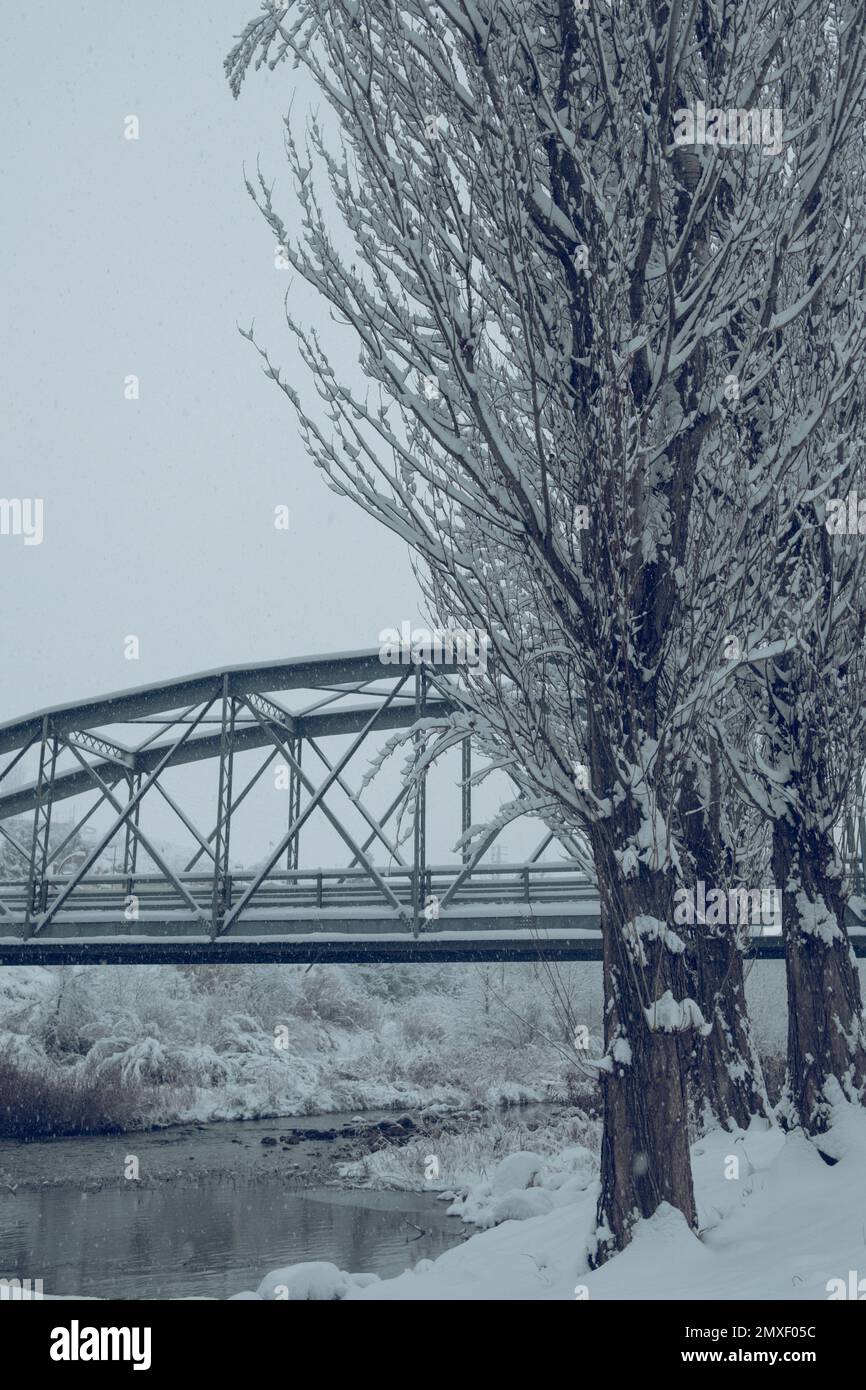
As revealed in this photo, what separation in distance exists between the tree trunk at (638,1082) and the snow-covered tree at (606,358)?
0.02 metres

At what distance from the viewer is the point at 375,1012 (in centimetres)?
4434

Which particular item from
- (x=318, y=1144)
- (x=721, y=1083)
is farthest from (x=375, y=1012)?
(x=721, y=1083)

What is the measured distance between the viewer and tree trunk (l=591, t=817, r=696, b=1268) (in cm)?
646

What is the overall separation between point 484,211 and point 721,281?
1688 mm

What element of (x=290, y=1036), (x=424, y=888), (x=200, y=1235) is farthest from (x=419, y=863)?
(x=290, y=1036)

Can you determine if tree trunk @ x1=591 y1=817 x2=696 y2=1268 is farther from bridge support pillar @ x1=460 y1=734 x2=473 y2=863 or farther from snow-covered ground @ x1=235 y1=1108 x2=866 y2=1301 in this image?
bridge support pillar @ x1=460 y1=734 x2=473 y2=863

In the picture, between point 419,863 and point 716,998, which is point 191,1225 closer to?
point 419,863

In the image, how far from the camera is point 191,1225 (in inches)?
655

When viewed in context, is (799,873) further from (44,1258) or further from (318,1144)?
(318,1144)

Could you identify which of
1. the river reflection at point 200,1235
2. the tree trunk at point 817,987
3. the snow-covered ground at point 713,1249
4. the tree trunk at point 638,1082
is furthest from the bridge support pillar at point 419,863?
the tree trunk at point 638,1082

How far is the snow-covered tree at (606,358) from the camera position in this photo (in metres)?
6.90

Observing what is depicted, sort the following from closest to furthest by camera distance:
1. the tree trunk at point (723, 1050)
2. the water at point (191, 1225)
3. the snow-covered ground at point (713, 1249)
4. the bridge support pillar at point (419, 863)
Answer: the snow-covered ground at point (713, 1249) → the tree trunk at point (723, 1050) → the water at point (191, 1225) → the bridge support pillar at point (419, 863)

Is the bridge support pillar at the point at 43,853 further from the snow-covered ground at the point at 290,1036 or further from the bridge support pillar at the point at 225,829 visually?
the snow-covered ground at the point at 290,1036

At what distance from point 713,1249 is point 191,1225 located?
12.5 m
